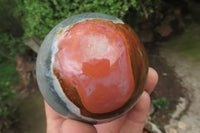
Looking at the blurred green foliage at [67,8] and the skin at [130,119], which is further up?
the blurred green foliage at [67,8]

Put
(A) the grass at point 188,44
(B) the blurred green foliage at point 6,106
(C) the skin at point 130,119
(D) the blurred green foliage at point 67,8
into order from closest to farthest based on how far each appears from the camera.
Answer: (C) the skin at point 130,119 < (D) the blurred green foliage at point 67,8 < (B) the blurred green foliage at point 6,106 < (A) the grass at point 188,44

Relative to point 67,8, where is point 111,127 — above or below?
below

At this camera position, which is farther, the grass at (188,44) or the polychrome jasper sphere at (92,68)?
the grass at (188,44)

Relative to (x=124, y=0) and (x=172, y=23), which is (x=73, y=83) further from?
(x=172, y=23)

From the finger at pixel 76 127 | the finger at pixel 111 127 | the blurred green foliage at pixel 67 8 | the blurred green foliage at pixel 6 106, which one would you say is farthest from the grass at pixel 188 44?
the blurred green foliage at pixel 6 106

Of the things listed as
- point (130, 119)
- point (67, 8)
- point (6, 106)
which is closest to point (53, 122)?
point (130, 119)

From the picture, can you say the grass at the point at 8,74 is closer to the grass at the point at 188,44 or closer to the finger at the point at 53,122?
the finger at the point at 53,122

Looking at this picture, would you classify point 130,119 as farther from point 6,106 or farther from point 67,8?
point 6,106

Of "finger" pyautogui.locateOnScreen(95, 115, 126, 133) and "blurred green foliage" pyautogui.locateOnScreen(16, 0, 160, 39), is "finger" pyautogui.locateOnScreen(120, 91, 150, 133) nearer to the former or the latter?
"finger" pyautogui.locateOnScreen(95, 115, 126, 133)
